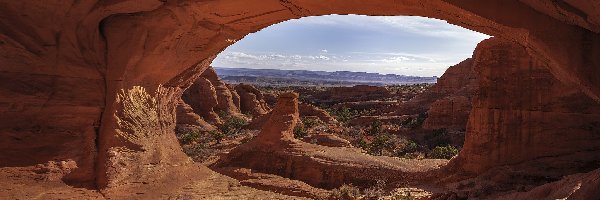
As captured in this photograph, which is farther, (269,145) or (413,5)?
(269,145)

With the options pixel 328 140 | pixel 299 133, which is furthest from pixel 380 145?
pixel 299 133

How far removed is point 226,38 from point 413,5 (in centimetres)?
346

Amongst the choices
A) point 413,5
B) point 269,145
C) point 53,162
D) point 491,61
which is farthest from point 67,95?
point 269,145

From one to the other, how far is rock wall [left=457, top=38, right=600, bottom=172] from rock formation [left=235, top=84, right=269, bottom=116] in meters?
37.1

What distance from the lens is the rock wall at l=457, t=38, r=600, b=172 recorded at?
1282cm

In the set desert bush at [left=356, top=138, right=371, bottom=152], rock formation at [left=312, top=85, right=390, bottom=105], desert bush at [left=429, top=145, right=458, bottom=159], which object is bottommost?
desert bush at [left=356, top=138, right=371, bottom=152]

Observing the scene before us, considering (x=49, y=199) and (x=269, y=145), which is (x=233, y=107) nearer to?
(x=269, y=145)

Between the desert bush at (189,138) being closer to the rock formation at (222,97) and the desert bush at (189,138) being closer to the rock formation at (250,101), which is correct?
the rock formation at (222,97)

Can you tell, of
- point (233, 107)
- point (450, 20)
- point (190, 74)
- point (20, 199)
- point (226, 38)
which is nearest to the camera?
point (20, 199)

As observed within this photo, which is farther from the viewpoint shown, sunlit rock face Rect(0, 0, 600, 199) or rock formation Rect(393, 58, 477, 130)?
rock formation Rect(393, 58, 477, 130)

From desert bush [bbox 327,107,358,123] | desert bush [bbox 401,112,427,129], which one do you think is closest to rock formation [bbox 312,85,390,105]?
desert bush [bbox 327,107,358,123]

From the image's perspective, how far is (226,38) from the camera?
778 centimetres

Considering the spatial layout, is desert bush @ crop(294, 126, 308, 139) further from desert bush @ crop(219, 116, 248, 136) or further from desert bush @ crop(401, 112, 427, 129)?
desert bush @ crop(401, 112, 427, 129)

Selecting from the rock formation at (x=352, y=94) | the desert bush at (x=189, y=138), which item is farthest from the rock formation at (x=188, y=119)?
the rock formation at (x=352, y=94)
